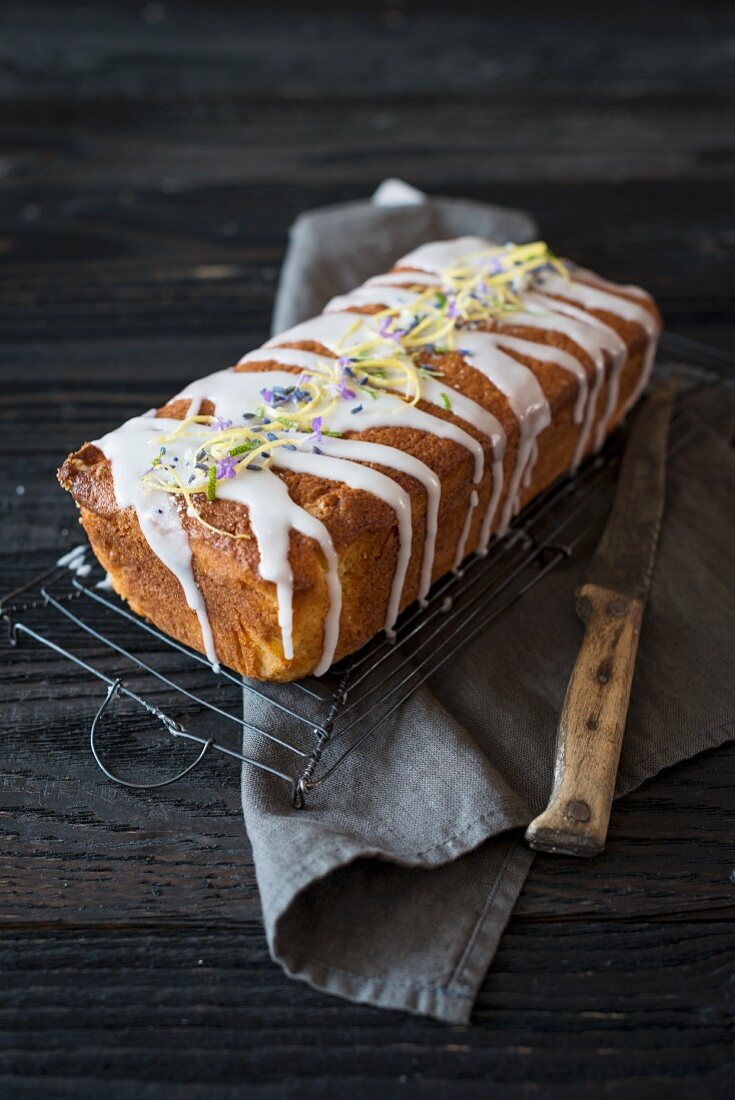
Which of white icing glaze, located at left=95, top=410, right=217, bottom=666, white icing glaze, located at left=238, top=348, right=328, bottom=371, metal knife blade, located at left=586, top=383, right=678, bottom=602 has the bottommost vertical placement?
metal knife blade, located at left=586, top=383, right=678, bottom=602

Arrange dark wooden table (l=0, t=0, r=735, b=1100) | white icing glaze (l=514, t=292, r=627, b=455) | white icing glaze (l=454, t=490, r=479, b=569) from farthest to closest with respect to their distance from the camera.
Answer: white icing glaze (l=514, t=292, r=627, b=455)
white icing glaze (l=454, t=490, r=479, b=569)
dark wooden table (l=0, t=0, r=735, b=1100)

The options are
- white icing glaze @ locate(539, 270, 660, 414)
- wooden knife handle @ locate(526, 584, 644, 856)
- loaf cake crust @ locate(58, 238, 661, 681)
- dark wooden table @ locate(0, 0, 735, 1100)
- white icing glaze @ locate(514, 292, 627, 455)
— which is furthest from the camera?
white icing glaze @ locate(539, 270, 660, 414)

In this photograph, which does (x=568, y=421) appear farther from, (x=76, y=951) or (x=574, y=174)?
(x=574, y=174)

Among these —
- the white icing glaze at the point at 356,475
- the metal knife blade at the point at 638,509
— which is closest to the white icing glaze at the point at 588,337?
the metal knife blade at the point at 638,509

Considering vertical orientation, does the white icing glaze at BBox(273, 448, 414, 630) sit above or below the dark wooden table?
above

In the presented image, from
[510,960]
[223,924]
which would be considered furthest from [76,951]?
[510,960]

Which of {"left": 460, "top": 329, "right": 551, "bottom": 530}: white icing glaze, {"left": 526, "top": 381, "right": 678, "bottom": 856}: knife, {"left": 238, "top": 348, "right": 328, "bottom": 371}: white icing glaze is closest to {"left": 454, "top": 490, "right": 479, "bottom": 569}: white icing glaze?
{"left": 460, "top": 329, "right": 551, "bottom": 530}: white icing glaze

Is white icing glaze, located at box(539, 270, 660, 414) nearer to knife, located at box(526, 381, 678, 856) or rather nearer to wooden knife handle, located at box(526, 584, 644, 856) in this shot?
knife, located at box(526, 381, 678, 856)
